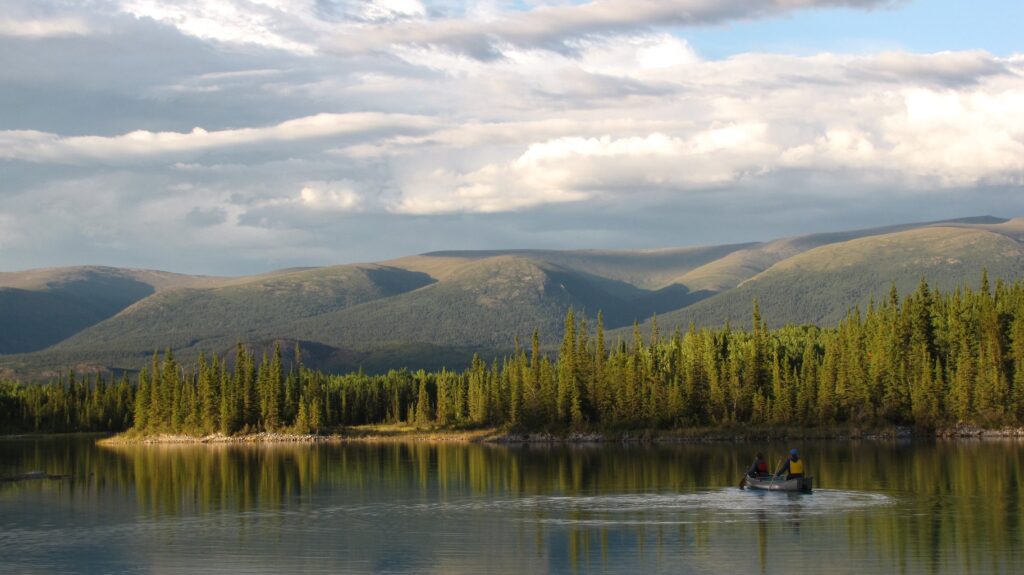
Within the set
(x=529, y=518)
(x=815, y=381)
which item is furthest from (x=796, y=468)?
(x=815, y=381)

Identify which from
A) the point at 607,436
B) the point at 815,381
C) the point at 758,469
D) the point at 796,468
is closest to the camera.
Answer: the point at 796,468

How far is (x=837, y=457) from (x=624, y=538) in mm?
59719

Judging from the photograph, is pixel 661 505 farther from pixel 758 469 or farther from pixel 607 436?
pixel 607 436

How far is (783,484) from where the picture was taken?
75625 millimetres

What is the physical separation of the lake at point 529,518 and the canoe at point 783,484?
42.3 inches

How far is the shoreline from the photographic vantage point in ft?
494

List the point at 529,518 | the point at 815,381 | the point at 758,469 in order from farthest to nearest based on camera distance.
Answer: the point at 815,381 → the point at 758,469 → the point at 529,518

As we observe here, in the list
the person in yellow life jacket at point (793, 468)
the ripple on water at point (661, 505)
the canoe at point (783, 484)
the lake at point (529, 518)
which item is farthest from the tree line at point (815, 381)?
the ripple on water at point (661, 505)

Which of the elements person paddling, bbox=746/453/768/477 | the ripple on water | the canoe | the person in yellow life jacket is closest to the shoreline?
person paddling, bbox=746/453/768/477

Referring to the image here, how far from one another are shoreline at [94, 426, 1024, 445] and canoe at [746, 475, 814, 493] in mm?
76127

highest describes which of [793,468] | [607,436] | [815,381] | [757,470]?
[815,381]

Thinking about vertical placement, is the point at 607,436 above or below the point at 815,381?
below

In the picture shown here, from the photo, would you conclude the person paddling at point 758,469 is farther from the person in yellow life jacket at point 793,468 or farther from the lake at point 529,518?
the lake at point 529,518

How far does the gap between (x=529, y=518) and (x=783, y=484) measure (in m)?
18.2
